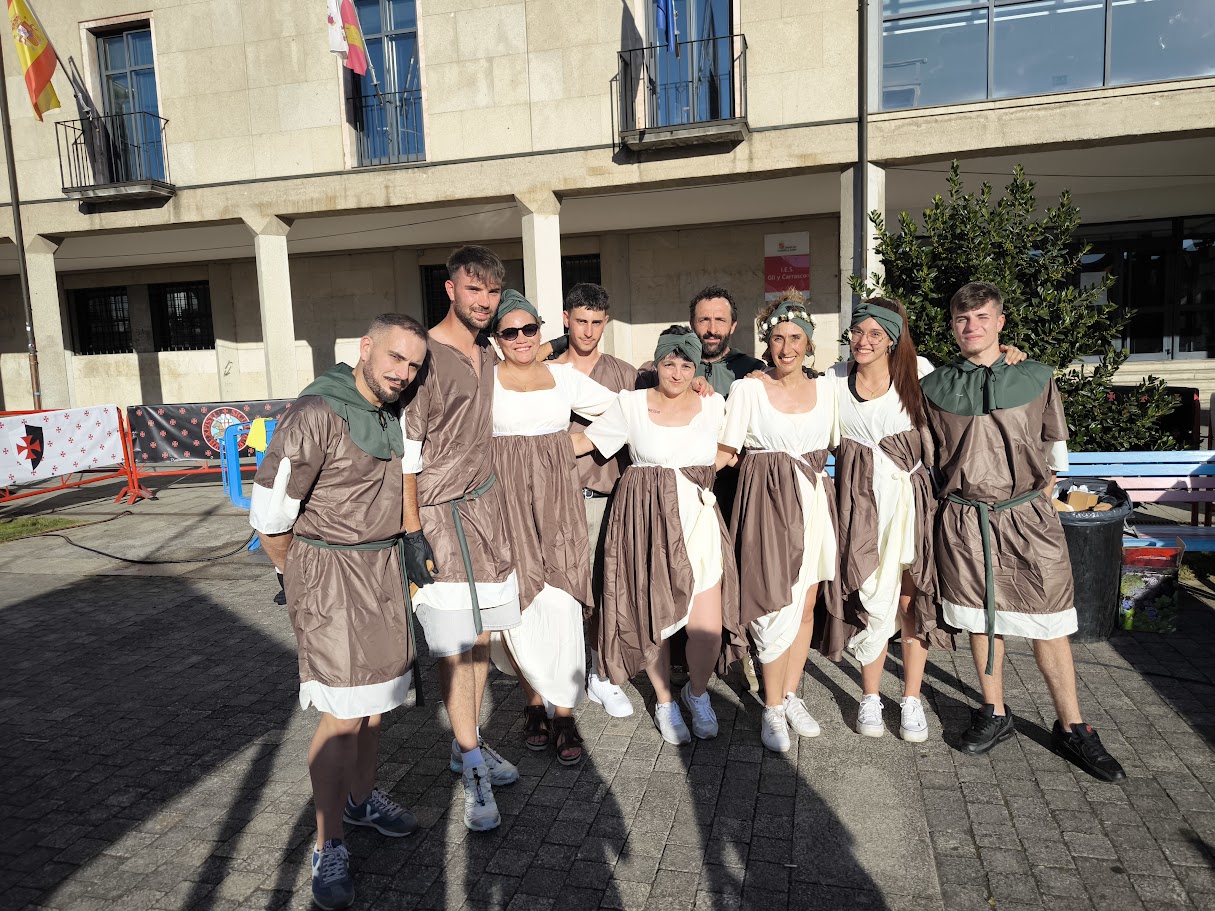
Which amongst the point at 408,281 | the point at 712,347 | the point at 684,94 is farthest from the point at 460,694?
the point at 408,281

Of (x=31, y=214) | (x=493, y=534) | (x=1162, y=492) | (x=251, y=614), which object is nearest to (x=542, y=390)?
(x=493, y=534)

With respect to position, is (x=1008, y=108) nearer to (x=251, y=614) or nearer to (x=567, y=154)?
(x=567, y=154)

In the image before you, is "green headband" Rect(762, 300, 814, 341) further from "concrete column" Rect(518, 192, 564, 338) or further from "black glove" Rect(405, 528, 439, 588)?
"concrete column" Rect(518, 192, 564, 338)

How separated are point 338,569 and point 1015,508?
8.99ft

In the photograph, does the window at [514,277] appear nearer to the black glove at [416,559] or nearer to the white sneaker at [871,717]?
the white sneaker at [871,717]

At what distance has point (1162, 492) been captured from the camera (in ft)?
18.9

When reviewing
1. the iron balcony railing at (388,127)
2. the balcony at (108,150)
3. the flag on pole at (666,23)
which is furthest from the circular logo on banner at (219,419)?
the flag on pole at (666,23)

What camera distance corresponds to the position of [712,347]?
4125 millimetres

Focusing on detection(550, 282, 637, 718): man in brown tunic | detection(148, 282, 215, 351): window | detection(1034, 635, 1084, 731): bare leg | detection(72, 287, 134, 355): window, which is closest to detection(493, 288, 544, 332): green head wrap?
detection(550, 282, 637, 718): man in brown tunic

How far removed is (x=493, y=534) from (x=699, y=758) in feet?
4.54

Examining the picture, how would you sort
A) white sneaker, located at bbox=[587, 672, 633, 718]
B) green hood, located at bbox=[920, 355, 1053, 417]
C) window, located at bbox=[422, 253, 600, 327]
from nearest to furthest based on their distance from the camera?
green hood, located at bbox=[920, 355, 1053, 417] < white sneaker, located at bbox=[587, 672, 633, 718] < window, located at bbox=[422, 253, 600, 327]

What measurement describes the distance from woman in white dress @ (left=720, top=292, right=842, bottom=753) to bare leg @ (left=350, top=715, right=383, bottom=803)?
171cm

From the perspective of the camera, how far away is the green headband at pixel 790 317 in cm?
360

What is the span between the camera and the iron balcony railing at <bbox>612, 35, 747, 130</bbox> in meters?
10.6
